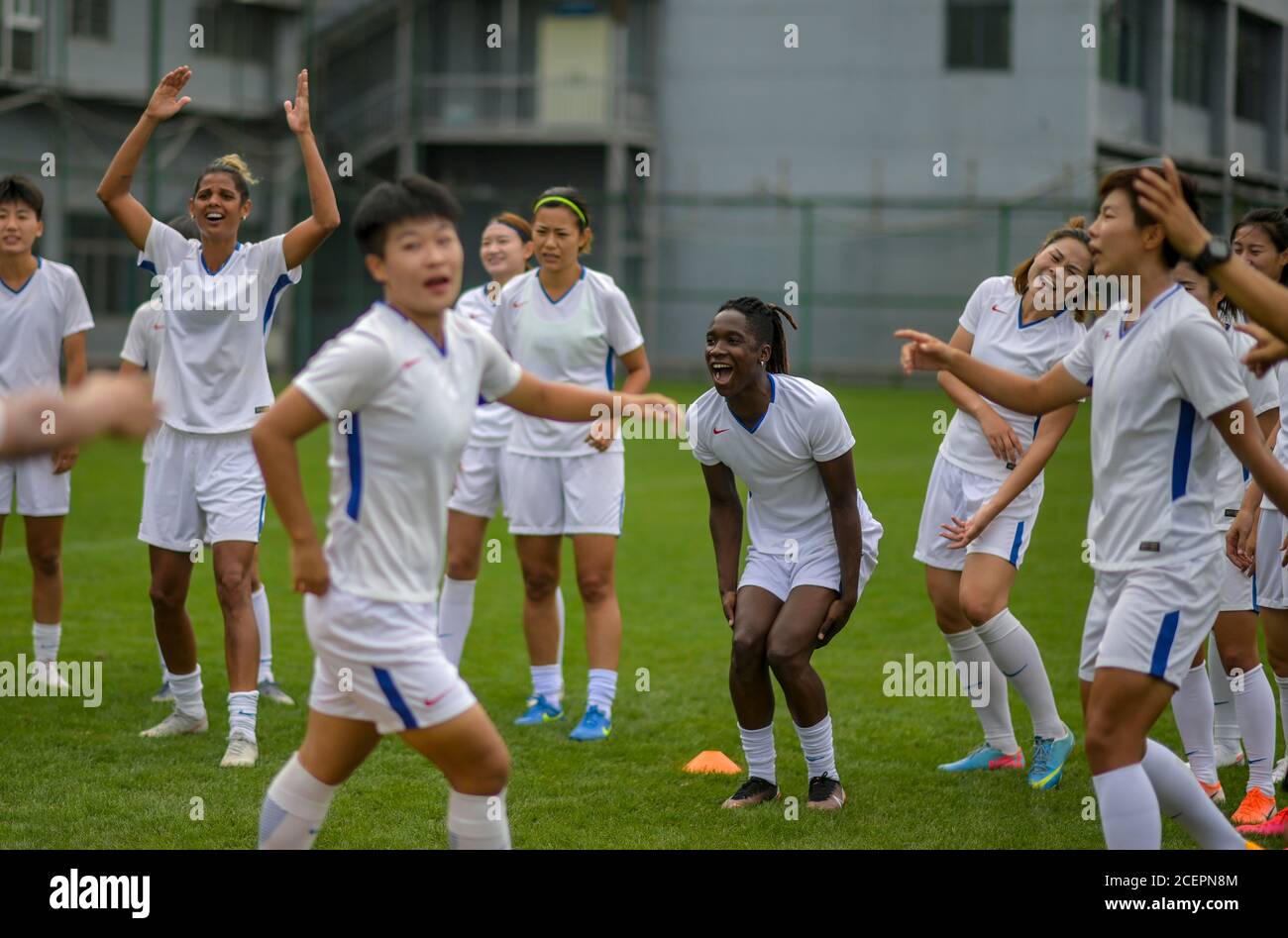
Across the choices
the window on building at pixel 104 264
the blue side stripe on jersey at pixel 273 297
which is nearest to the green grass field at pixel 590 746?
the blue side stripe on jersey at pixel 273 297

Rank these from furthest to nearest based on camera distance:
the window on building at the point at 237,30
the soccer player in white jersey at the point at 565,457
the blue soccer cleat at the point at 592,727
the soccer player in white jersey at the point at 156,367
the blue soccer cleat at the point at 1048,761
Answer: the window on building at the point at 237,30 → the soccer player in white jersey at the point at 156,367 → the soccer player in white jersey at the point at 565,457 → the blue soccer cleat at the point at 592,727 → the blue soccer cleat at the point at 1048,761

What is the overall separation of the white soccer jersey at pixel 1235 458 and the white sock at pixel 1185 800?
4.59ft

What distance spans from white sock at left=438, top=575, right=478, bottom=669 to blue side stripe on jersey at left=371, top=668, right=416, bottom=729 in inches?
163

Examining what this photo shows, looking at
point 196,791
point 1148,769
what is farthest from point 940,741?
point 196,791

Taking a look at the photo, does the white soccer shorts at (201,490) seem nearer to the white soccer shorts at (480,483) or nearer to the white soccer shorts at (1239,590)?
the white soccer shorts at (480,483)

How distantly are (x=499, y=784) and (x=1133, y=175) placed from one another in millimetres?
2695

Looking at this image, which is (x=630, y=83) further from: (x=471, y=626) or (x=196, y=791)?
(x=196, y=791)

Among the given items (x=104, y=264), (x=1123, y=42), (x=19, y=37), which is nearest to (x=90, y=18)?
(x=19, y=37)

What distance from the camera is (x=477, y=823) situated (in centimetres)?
455

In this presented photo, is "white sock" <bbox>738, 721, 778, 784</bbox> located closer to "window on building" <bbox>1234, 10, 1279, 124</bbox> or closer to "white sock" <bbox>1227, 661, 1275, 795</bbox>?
"white sock" <bbox>1227, 661, 1275, 795</bbox>

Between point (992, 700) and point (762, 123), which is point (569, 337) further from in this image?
point (762, 123)

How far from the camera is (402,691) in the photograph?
14.3 ft

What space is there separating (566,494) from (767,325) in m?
2.15

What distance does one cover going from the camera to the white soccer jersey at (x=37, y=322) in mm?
8195
